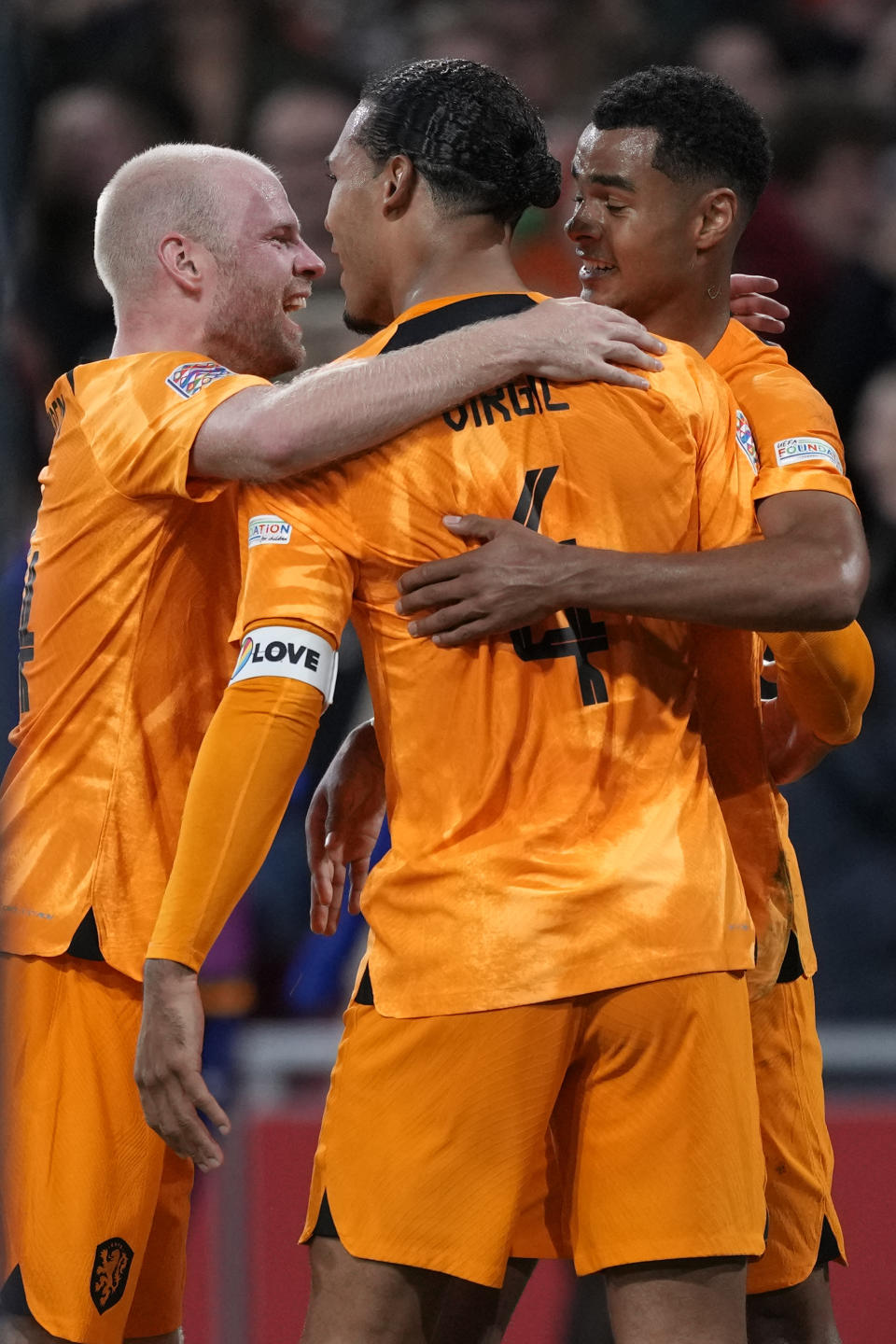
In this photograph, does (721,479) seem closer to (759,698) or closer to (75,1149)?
(759,698)

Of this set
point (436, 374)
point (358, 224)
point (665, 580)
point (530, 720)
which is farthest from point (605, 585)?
point (358, 224)

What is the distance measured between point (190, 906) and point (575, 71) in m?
4.70

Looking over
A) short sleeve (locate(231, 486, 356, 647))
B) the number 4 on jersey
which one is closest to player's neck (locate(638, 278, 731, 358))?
the number 4 on jersey

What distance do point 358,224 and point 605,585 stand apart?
0.62m

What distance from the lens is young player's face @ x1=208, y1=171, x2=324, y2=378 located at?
8.46 feet

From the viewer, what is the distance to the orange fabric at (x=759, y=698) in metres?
2.16

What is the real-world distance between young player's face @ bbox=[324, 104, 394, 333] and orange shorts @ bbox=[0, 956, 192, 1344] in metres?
1.03

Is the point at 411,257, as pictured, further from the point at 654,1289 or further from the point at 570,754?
the point at 654,1289

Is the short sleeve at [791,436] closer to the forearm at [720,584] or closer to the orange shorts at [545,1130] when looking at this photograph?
the forearm at [720,584]

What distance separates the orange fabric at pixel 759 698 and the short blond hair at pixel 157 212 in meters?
0.87

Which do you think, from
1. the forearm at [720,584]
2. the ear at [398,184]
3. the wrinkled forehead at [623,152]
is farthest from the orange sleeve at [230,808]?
the wrinkled forehead at [623,152]

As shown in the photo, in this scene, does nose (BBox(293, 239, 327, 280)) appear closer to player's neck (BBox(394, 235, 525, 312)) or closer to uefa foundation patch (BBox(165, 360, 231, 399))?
uefa foundation patch (BBox(165, 360, 231, 399))

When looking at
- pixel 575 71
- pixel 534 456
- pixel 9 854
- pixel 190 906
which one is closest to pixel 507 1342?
pixel 9 854

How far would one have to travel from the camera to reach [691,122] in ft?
7.95
